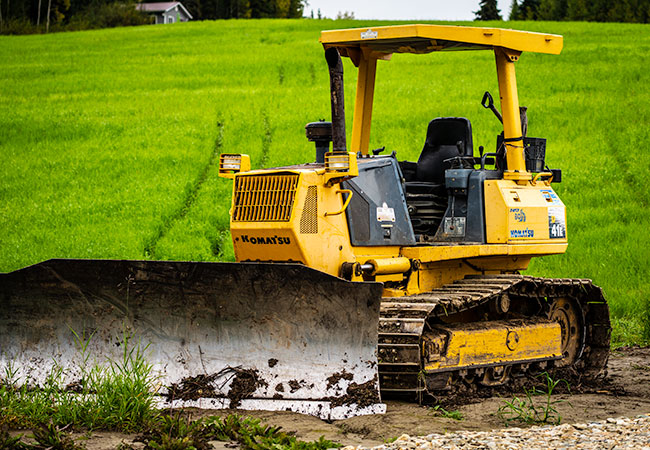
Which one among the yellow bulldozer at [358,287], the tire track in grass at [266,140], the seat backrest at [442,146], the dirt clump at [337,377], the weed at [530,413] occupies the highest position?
the tire track in grass at [266,140]

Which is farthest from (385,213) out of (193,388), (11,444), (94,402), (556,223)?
(11,444)

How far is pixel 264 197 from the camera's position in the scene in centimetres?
812

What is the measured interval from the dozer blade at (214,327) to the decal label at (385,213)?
146 centimetres

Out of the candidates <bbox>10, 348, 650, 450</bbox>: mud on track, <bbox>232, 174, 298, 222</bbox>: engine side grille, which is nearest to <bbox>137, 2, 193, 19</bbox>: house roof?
<bbox>232, 174, 298, 222</bbox>: engine side grille

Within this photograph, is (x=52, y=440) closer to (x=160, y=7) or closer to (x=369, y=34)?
(x=369, y=34)

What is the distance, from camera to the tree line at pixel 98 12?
7950 centimetres

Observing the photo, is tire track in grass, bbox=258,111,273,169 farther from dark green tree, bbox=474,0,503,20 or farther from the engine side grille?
dark green tree, bbox=474,0,503,20

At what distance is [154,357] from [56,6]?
84.5m

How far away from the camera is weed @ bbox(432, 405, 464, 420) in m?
7.43

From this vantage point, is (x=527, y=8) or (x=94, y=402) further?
(x=527, y=8)

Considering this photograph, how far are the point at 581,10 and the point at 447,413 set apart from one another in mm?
87456

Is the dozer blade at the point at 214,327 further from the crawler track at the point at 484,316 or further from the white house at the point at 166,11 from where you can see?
the white house at the point at 166,11

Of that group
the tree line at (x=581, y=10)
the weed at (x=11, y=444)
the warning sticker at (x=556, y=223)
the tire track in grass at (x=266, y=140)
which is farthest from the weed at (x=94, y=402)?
the tree line at (x=581, y=10)

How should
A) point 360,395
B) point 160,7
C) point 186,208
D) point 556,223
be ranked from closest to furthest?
point 360,395
point 556,223
point 186,208
point 160,7
